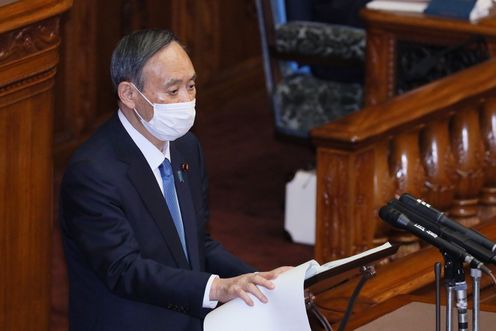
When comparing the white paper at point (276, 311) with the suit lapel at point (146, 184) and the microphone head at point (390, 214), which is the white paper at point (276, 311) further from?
the suit lapel at point (146, 184)

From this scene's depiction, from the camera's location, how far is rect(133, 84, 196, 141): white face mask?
3.21 meters

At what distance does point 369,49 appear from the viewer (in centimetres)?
590

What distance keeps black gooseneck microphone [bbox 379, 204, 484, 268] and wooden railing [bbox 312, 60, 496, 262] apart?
5.54ft

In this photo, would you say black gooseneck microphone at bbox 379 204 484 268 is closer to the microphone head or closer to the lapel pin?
the microphone head

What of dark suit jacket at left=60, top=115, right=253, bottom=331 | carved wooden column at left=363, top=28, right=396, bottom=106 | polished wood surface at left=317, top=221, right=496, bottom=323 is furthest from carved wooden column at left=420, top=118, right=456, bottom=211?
dark suit jacket at left=60, top=115, right=253, bottom=331

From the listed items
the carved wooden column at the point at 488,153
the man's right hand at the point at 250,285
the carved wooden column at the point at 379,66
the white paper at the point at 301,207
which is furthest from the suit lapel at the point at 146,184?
the white paper at the point at 301,207

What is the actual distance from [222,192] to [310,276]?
4283 mm

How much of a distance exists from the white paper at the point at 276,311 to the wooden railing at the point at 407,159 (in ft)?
4.93

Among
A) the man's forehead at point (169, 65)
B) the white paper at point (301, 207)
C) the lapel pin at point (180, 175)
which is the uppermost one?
the man's forehead at point (169, 65)

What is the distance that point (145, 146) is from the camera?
334 cm

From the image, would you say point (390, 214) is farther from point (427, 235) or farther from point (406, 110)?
point (406, 110)

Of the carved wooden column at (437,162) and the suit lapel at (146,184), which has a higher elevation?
the suit lapel at (146,184)

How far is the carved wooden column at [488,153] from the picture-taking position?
4.88 meters

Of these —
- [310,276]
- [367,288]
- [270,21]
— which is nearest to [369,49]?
[270,21]
